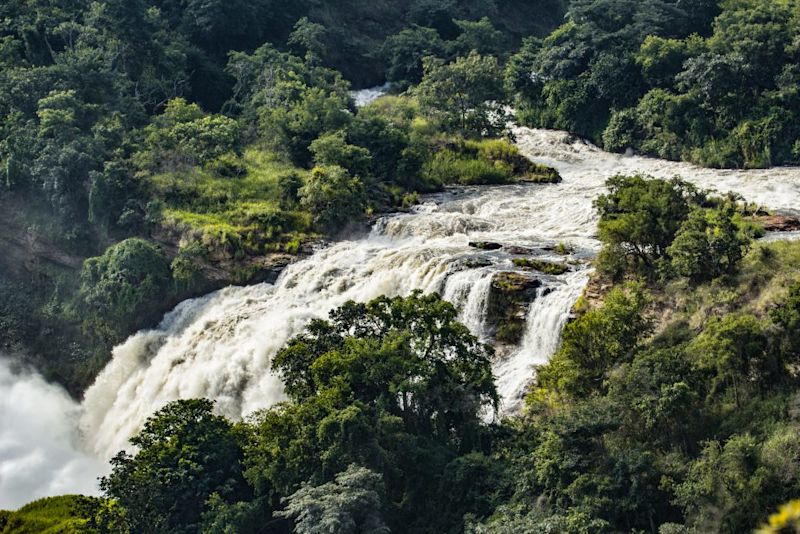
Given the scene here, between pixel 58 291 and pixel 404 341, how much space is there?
59.3ft

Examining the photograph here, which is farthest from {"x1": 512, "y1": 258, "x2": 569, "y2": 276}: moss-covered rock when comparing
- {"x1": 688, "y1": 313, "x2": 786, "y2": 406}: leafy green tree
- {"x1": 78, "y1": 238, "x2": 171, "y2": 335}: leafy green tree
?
{"x1": 78, "y1": 238, "x2": 171, "y2": 335}: leafy green tree

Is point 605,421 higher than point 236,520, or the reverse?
point 605,421

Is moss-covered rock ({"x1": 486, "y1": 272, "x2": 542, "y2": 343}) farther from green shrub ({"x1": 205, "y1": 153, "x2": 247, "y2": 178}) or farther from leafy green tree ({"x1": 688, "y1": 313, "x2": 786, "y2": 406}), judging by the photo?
green shrub ({"x1": 205, "y1": 153, "x2": 247, "y2": 178})

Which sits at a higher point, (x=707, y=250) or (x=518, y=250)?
(x=707, y=250)

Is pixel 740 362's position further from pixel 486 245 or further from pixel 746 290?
pixel 486 245

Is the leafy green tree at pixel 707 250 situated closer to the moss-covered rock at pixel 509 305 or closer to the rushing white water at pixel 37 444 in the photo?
the moss-covered rock at pixel 509 305

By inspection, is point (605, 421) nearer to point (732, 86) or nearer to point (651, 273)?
point (651, 273)

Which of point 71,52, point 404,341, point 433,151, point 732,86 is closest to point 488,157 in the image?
point 433,151

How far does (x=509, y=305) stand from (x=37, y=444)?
14362 millimetres

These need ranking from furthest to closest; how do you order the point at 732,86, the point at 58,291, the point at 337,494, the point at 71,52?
1. the point at 71,52
2. the point at 732,86
3. the point at 58,291
4. the point at 337,494

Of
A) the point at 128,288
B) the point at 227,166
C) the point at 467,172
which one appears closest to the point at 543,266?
the point at 467,172

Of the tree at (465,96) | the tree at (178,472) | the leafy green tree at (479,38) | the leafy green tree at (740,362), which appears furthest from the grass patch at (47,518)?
the leafy green tree at (479,38)

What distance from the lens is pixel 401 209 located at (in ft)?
113

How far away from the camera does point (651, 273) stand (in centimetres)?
2262
